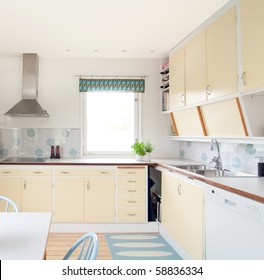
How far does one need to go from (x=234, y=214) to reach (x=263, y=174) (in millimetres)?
740

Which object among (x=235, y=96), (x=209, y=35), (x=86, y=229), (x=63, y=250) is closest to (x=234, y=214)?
(x=235, y=96)

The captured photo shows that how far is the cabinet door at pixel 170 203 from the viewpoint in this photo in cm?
329

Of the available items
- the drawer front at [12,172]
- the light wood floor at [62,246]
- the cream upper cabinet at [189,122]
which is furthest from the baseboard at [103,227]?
the cream upper cabinet at [189,122]

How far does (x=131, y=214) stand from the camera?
13.3ft

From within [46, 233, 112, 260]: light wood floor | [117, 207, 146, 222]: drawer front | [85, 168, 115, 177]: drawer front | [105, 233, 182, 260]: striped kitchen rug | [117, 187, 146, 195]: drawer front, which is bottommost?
[46, 233, 112, 260]: light wood floor

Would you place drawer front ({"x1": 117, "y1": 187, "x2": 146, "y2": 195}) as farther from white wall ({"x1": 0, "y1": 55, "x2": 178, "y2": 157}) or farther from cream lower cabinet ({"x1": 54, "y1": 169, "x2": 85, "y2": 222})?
white wall ({"x1": 0, "y1": 55, "x2": 178, "y2": 157})

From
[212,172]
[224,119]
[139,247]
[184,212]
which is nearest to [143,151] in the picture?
[212,172]

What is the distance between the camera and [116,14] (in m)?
3.08

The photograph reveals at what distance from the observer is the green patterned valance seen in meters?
4.67

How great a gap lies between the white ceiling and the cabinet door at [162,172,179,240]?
65.4 inches

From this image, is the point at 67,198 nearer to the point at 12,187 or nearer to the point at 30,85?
the point at 12,187

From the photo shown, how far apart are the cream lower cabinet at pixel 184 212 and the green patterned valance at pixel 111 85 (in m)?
1.56

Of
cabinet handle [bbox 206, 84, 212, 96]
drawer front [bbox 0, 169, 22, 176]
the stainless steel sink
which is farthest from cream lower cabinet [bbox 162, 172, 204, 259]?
drawer front [bbox 0, 169, 22, 176]

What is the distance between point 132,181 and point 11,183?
1553mm
